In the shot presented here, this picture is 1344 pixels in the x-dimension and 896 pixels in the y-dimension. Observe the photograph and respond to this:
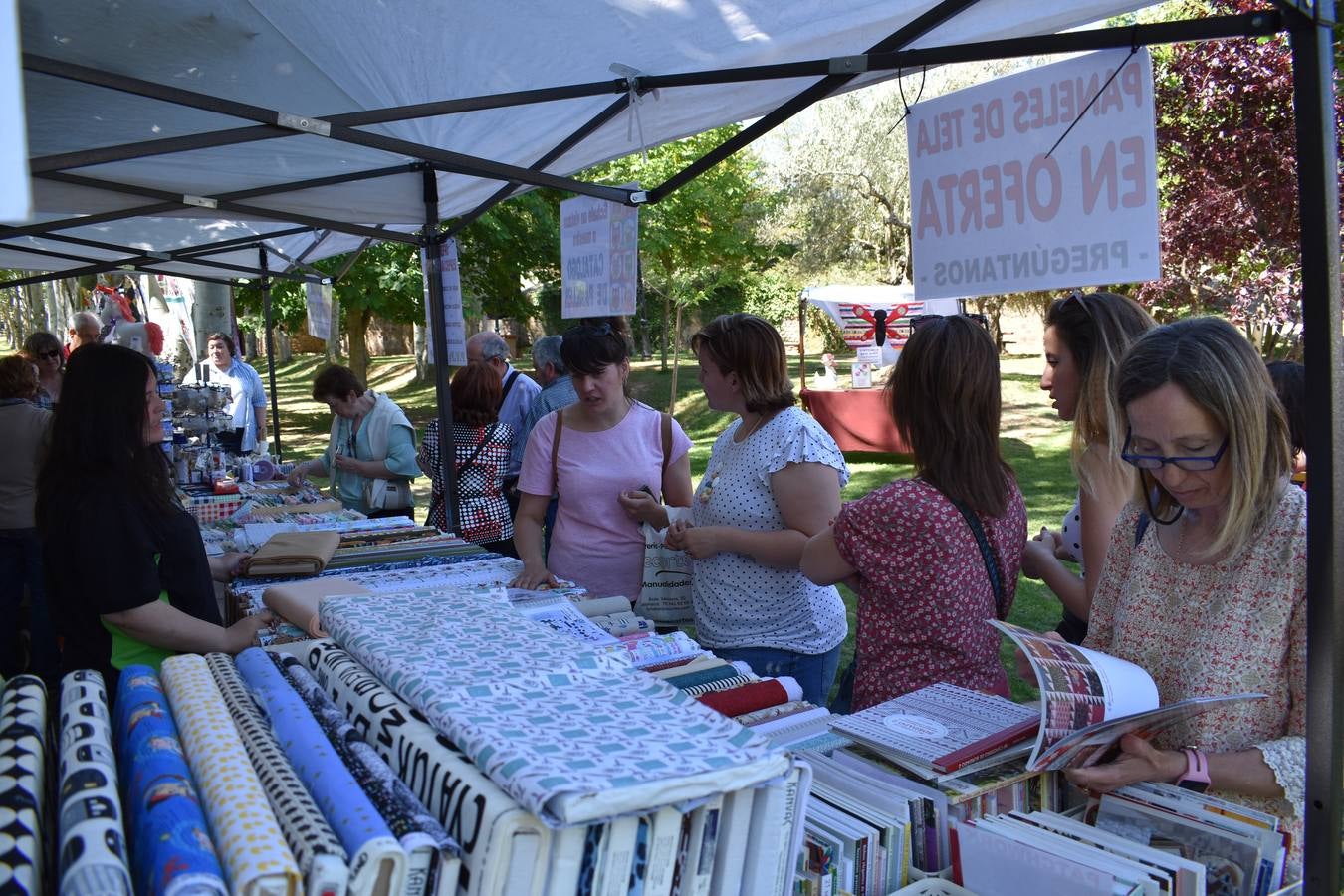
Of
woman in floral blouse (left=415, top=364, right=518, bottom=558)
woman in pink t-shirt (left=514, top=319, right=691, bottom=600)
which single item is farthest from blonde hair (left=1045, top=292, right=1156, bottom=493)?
woman in floral blouse (left=415, top=364, right=518, bottom=558)

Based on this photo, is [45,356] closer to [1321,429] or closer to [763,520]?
[763,520]

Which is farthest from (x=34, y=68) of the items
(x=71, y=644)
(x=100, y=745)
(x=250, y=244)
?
(x=250, y=244)

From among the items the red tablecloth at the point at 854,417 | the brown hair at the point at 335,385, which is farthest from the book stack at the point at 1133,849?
the red tablecloth at the point at 854,417

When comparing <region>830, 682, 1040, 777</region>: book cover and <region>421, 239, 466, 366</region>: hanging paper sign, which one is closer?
<region>830, 682, 1040, 777</region>: book cover

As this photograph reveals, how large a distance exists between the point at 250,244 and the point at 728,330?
5928 millimetres

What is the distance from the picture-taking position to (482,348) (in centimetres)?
701

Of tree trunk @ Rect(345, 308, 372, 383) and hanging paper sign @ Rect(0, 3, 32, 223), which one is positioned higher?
tree trunk @ Rect(345, 308, 372, 383)

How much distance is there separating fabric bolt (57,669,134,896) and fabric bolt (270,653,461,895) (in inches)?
8.7

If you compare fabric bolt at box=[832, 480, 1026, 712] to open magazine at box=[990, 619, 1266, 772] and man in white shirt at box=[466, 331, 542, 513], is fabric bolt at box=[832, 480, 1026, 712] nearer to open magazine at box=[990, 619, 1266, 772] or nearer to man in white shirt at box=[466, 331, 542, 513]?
open magazine at box=[990, 619, 1266, 772]

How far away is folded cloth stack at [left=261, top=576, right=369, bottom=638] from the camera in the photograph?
7.86 feet

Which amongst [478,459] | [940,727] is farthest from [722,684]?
[478,459]

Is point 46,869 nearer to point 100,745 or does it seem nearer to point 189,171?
point 100,745

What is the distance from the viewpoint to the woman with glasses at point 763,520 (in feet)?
9.26

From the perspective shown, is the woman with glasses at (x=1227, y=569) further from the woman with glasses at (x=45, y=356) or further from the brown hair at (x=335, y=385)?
the woman with glasses at (x=45, y=356)
